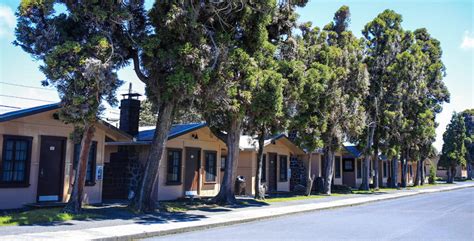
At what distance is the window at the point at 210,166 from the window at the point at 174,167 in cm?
218

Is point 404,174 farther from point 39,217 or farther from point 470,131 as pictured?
point 470,131

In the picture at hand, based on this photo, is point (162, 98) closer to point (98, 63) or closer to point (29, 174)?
point (98, 63)

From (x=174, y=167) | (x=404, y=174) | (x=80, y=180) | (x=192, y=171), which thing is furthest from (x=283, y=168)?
(x=404, y=174)

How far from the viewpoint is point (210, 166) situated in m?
24.5

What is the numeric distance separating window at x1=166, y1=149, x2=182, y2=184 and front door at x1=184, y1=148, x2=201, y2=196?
1.52 feet

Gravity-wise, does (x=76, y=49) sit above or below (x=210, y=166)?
above

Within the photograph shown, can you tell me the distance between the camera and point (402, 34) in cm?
3572

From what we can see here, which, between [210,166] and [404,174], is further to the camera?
[404,174]

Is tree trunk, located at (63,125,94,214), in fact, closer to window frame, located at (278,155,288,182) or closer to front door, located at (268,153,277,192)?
front door, located at (268,153,277,192)

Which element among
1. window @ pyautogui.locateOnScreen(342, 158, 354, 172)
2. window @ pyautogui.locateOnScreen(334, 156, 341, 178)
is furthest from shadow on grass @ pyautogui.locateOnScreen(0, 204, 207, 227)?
window @ pyautogui.locateOnScreen(342, 158, 354, 172)

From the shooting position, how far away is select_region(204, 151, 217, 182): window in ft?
79.5

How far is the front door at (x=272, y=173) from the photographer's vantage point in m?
29.8

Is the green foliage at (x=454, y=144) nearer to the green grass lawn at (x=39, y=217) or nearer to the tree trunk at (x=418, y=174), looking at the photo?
the tree trunk at (x=418, y=174)

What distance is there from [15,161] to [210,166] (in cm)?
1094
